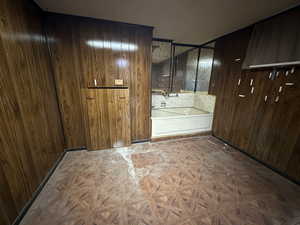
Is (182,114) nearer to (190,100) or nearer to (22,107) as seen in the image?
(190,100)

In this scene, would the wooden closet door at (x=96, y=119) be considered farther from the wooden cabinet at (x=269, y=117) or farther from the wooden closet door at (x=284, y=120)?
the wooden closet door at (x=284, y=120)

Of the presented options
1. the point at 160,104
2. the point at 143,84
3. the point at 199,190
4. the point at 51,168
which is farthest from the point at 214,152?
the point at 51,168

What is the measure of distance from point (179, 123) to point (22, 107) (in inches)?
102

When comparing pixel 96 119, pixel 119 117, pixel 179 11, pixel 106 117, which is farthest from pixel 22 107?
pixel 179 11

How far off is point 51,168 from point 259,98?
139 inches

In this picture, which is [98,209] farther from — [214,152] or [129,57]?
[129,57]

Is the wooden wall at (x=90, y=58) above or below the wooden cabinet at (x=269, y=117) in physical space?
above

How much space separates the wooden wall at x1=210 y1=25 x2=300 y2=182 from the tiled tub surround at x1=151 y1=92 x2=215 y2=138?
11.1 inches

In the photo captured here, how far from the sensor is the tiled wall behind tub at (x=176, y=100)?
3221 mm

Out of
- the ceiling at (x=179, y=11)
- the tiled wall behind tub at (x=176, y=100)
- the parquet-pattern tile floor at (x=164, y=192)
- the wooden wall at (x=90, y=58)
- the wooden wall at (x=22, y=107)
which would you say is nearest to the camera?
the wooden wall at (x=22, y=107)

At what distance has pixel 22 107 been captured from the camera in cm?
123

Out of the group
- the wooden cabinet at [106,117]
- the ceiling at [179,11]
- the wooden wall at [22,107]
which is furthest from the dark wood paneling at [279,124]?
the wooden wall at [22,107]

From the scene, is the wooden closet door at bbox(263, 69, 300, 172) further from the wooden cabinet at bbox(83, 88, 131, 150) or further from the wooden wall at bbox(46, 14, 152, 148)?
the wooden cabinet at bbox(83, 88, 131, 150)

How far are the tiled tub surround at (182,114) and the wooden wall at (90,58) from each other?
82cm
